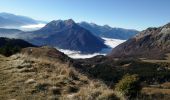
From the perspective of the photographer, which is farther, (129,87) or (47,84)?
(129,87)

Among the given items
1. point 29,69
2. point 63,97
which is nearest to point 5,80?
point 29,69

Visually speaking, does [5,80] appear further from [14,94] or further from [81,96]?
[81,96]

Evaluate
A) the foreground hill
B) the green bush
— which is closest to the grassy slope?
the foreground hill

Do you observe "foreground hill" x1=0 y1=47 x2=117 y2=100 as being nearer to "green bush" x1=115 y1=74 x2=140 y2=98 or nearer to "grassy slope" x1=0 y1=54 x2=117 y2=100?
"grassy slope" x1=0 y1=54 x2=117 y2=100

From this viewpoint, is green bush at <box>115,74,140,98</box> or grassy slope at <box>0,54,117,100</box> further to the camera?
green bush at <box>115,74,140,98</box>

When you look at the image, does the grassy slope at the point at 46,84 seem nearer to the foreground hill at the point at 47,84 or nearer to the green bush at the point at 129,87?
the foreground hill at the point at 47,84

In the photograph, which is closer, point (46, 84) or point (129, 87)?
point (46, 84)

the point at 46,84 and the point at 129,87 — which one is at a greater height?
the point at 46,84

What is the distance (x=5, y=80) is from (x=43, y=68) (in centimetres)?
289

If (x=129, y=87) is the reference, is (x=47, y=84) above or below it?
above

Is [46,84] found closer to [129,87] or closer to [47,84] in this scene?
[47,84]

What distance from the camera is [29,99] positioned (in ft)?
48.6

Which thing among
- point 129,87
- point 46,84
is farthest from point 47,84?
point 129,87

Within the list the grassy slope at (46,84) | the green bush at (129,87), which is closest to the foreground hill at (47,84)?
the grassy slope at (46,84)
